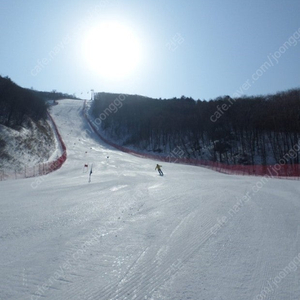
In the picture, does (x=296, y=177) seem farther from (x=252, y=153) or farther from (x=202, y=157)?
(x=202, y=157)

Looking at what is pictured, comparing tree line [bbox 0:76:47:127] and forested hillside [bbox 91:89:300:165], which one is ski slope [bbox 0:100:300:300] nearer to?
tree line [bbox 0:76:47:127]

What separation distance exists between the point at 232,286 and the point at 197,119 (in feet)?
216

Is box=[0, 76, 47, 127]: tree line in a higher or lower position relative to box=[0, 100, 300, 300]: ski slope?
higher

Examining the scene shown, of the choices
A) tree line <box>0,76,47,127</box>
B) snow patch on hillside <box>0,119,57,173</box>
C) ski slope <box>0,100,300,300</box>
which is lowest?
ski slope <box>0,100,300,300</box>

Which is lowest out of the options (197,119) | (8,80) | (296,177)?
(296,177)

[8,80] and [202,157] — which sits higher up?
[8,80]

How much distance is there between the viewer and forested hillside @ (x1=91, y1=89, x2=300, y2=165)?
171 feet

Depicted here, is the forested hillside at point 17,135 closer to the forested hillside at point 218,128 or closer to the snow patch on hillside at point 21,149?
the snow patch on hillside at point 21,149

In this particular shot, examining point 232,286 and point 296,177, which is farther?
point 296,177

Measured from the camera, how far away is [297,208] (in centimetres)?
1034

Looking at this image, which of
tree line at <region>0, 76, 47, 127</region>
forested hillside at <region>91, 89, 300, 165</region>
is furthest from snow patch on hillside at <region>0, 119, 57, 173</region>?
forested hillside at <region>91, 89, 300, 165</region>

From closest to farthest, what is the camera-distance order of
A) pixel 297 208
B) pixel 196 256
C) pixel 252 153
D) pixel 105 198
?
pixel 196 256
pixel 297 208
pixel 105 198
pixel 252 153

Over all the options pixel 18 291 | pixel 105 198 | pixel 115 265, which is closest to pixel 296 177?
pixel 105 198

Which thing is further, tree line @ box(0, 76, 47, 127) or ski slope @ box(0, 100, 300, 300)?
tree line @ box(0, 76, 47, 127)
